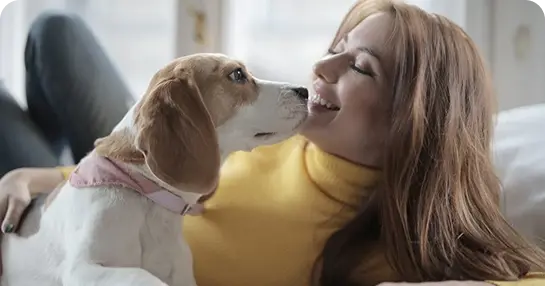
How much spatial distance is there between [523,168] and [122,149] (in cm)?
80

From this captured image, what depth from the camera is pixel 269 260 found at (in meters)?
1.32

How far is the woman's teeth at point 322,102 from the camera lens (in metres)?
1.37

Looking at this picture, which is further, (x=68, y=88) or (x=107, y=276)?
(x=68, y=88)

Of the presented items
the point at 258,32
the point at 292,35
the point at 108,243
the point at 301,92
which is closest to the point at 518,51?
the point at 292,35

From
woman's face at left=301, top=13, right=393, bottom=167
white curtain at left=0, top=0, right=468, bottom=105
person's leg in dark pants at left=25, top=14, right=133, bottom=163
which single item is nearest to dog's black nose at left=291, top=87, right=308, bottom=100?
woman's face at left=301, top=13, right=393, bottom=167

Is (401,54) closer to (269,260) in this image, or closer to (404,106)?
(404,106)

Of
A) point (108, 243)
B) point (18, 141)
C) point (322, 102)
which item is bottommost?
point (18, 141)

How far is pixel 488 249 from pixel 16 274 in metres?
0.76

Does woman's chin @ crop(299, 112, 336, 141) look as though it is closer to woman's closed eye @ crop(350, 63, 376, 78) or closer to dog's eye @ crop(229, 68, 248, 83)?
woman's closed eye @ crop(350, 63, 376, 78)

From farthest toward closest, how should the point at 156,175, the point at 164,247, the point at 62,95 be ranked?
1. the point at 62,95
2. the point at 164,247
3. the point at 156,175

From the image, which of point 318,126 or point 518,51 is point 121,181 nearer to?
point 318,126

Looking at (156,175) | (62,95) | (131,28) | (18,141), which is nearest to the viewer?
(156,175)

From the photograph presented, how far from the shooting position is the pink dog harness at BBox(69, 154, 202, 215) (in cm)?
108

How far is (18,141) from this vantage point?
5.46ft
